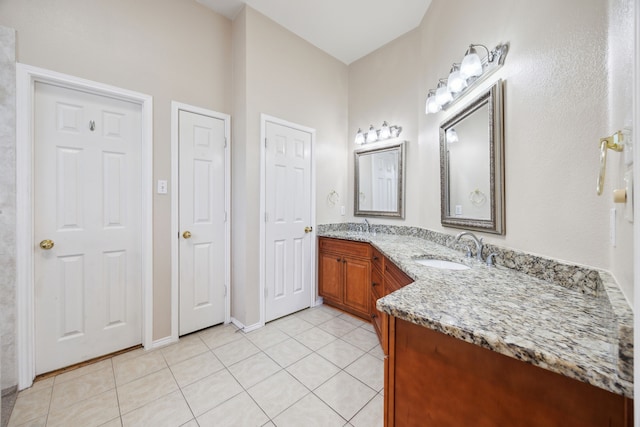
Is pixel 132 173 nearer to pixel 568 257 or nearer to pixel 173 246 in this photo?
pixel 173 246

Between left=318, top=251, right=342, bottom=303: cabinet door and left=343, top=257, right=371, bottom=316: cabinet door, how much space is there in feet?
0.30

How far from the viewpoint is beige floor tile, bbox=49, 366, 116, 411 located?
1.47m

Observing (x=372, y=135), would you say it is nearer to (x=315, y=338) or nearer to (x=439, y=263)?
(x=439, y=263)

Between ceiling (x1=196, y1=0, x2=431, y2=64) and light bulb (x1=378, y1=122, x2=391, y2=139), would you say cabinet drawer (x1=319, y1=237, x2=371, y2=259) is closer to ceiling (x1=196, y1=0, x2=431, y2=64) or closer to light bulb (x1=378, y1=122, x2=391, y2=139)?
light bulb (x1=378, y1=122, x2=391, y2=139)

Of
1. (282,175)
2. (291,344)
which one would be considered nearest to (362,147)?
(282,175)

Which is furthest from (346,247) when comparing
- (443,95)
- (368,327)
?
(443,95)

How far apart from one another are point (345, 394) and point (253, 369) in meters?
0.68

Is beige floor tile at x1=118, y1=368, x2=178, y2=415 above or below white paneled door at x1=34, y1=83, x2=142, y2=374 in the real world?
below

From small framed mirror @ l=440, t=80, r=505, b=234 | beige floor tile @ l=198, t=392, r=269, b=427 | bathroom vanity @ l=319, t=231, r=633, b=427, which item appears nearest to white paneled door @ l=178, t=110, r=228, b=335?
beige floor tile @ l=198, t=392, r=269, b=427

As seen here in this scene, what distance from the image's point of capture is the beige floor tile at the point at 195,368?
1.68m

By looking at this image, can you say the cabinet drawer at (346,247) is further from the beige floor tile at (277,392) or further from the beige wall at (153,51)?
the beige wall at (153,51)

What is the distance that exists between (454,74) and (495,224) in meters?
1.07

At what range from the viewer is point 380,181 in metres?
2.94

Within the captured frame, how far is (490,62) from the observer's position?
4.83ft
